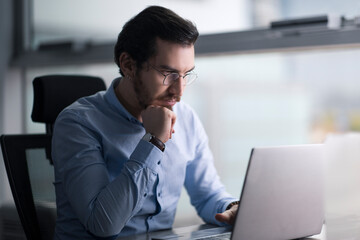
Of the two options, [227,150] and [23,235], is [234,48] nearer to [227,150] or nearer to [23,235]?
[227,150]

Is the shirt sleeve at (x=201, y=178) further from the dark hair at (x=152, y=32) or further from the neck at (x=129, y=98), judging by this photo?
the dark hair at (x=152, y=32)

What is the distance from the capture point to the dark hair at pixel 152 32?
1.62 metres

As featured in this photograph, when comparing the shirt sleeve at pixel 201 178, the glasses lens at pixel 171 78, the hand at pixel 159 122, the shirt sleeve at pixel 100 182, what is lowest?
the shirt sleeve at pixel 201 178

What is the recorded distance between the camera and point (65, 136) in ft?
5.14

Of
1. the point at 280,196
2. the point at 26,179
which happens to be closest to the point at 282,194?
the point at 280,196

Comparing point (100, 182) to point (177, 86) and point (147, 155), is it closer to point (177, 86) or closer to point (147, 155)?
point (147, 155)

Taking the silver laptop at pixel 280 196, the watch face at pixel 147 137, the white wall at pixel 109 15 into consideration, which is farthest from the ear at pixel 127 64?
the white wall at pixel 109 15

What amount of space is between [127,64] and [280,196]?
0.72m

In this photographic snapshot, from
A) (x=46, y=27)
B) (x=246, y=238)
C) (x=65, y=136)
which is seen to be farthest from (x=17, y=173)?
(x=46, y=27)

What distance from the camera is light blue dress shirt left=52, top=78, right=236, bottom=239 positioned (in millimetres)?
1457

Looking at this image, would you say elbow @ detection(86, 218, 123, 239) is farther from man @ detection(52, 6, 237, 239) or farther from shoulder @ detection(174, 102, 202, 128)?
shoulder @ detection(174, 102, 202, 128)

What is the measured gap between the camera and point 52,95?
1.84 m

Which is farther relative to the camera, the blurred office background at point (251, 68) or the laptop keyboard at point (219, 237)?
the blurred office background at point (251, 68)

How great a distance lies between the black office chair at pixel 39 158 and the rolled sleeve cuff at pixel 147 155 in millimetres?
469
